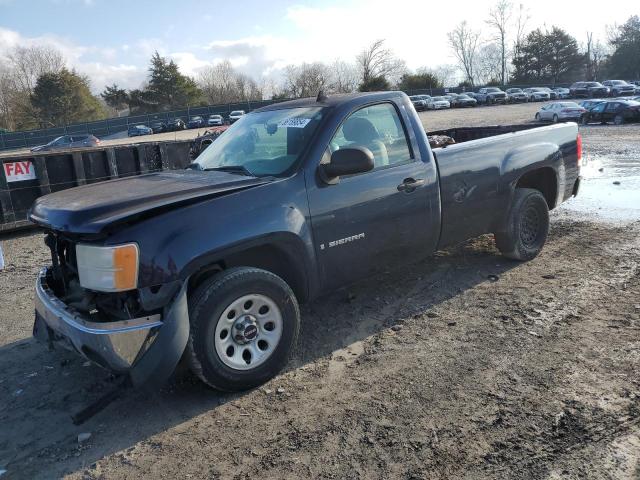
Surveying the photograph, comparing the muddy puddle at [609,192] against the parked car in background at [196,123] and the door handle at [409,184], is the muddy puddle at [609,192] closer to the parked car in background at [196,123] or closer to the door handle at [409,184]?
the door handle at [409,184]

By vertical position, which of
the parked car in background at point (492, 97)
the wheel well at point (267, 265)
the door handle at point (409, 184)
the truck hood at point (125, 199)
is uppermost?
the parked car in background at point (492, 97)

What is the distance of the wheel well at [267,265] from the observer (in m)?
3.62

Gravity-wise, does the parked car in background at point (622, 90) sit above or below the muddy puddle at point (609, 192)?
above

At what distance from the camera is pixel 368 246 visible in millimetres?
4219

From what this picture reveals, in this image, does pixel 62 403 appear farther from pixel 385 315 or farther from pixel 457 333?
pixel 457 333

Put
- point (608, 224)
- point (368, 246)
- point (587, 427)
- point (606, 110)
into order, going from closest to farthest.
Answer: point (587, 427) → point (368, 246) → point (608, 224) → point (606, 110)

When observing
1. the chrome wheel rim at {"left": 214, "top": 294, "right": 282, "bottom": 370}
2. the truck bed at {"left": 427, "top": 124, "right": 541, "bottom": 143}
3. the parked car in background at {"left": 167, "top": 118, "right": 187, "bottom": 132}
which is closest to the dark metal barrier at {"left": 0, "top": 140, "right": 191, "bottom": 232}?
the truck bed at {"left": 427, "top": 124, "right": 541, "bottom": 143}

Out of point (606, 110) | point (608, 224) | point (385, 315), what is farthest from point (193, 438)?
point (606, 110)

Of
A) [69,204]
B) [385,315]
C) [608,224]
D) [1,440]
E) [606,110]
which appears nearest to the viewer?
[1,440]

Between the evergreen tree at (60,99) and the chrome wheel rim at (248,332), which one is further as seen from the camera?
the evergreen tree at (60,99)

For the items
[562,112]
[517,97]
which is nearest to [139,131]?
[517,97]

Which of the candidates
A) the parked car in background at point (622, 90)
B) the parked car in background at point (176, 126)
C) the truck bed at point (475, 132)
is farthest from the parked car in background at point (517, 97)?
the truck bed at point (475, 132)

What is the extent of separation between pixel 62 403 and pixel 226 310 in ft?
4.46

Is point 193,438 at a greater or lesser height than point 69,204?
lesser
